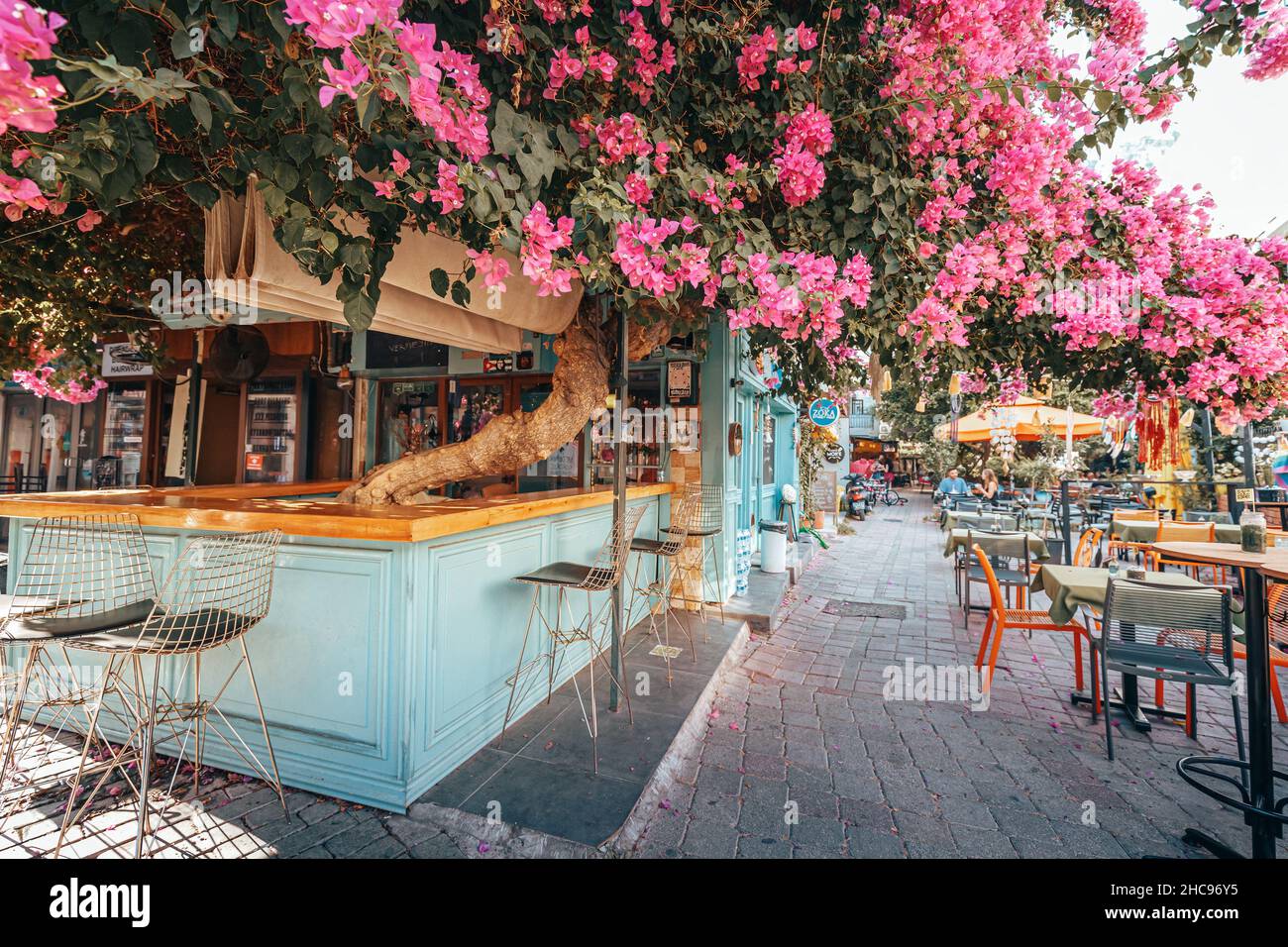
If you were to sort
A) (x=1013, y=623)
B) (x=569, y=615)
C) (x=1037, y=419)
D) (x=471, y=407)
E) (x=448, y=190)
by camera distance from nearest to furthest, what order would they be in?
(x=448, y=190)
(x=569, y=615)
(x=1013, y=623)
(x=471, y=407)
(x=1037, y=419)

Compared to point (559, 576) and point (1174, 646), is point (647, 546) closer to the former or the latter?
point (559, 576)

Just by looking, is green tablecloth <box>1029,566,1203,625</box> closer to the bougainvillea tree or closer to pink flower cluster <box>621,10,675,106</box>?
the bougainvillea tree

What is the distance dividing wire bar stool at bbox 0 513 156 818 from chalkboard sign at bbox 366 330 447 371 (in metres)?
4.01

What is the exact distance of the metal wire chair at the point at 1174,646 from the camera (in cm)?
296

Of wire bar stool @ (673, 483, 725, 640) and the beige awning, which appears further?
wire bar stool @ (673, 483, 725, 640)

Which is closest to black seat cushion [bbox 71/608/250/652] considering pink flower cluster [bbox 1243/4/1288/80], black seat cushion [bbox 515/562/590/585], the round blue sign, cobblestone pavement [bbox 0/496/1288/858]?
cobblestone pavement [bbox 0/496/1288/858]

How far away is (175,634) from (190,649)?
15cm

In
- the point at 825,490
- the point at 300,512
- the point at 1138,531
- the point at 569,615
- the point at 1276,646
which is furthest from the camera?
the point at 825,490

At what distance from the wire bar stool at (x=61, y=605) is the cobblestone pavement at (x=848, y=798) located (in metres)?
0.40

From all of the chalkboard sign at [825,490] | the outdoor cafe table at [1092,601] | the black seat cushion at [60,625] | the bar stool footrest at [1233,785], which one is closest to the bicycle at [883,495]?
the chalkboard sign at [825,490]

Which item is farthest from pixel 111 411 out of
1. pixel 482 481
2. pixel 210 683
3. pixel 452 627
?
pixel 452 627

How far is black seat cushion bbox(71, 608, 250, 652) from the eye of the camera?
2.02m

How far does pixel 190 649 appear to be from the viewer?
2.09m

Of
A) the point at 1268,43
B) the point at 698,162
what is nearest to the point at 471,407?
the point at 698,162
